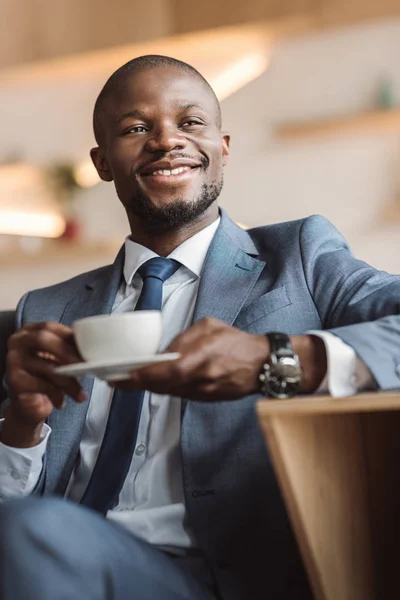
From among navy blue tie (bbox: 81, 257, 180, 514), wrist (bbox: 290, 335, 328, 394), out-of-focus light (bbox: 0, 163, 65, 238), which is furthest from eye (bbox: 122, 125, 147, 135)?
out-of-focus light (bbox: 0, 163, 65, 238)

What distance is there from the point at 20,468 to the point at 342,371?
0.65 metres

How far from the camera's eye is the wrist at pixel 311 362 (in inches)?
44.7

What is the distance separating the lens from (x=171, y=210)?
1.75m

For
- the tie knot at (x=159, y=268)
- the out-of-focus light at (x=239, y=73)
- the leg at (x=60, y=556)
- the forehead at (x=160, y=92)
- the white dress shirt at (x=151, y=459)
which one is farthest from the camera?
the out-of-focus light at (x=239, y=73)

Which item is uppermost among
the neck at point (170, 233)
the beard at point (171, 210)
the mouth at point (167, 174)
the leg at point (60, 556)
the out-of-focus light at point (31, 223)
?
the out-of-focus light at point (31, 223)

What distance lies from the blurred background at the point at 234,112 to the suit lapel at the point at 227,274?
2.45 meters

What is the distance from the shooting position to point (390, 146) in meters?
4.11

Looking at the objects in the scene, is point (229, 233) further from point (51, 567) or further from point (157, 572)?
point (51, 567)

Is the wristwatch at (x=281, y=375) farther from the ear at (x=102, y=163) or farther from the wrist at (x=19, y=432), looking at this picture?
the ear at (x=102, y=163)

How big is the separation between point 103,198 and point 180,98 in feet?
9.21

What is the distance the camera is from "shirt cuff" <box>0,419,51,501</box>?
4.79ft

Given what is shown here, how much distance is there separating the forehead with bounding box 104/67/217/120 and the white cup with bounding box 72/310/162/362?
0.82m

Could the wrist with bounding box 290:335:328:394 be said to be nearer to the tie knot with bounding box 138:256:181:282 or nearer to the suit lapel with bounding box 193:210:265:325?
the suit lapel with bounding box 193:210:265:325

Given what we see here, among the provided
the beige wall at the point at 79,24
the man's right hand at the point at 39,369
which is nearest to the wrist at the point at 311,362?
the man's right hand at the point at 39,369
